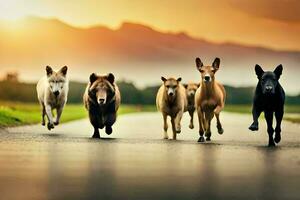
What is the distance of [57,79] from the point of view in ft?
79.1

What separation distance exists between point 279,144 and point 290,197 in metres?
10.1

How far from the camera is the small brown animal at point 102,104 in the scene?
69.6ft

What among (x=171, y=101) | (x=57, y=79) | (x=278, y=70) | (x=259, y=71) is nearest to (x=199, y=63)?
(x=171, y=101)

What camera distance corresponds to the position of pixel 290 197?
10.3 meters

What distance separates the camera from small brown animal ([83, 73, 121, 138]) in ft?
69.6

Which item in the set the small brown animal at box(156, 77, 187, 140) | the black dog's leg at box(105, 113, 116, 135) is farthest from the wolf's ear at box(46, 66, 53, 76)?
the small brown animal at box(156, 77, 187, 140)

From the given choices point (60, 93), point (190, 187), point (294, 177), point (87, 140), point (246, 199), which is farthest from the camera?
point (60, 93)

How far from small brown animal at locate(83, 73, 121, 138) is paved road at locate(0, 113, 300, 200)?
1.78 feet

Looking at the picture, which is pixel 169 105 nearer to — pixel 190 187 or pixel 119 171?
pixel 119 171

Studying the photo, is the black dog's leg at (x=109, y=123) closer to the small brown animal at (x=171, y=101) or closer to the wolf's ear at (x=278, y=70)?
the small brown animal at (x=171, y=101)

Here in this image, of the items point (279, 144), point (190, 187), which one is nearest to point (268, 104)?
point (279, 144)

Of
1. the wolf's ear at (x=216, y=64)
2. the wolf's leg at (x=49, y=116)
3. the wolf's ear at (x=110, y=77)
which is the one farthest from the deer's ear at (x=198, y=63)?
the wolf's leg at (x=49, y=116)

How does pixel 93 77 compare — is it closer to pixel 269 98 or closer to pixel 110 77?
pixel 110 77

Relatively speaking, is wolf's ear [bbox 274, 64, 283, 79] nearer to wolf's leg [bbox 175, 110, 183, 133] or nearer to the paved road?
the paved road
